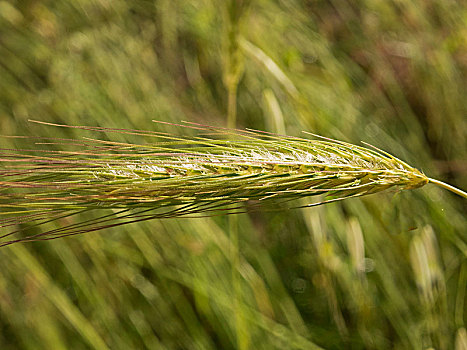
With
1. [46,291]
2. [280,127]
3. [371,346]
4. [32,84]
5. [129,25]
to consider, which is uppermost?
[129,25]

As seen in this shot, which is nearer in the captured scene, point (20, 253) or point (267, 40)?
point (20, 253)

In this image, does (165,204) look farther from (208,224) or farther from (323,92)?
(323,92)

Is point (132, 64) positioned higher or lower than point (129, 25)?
lower

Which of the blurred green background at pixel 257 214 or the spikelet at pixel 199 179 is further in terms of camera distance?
the blurred green background at pixel 257 214

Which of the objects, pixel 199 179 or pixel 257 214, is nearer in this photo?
pixel 199 179

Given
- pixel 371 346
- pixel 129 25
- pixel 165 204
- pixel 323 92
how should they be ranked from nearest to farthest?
1. pixel 165 204
2. pixel 371 346
3. pixel 323 92
4. pixel 129 25

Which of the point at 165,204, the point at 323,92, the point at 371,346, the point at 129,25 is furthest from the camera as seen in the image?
the point at 129,25

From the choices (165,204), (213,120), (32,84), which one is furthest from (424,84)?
(165,204)

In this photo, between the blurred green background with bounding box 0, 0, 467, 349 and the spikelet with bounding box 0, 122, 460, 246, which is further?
the blurred green background with bounding box 0, 0, 467, 349
